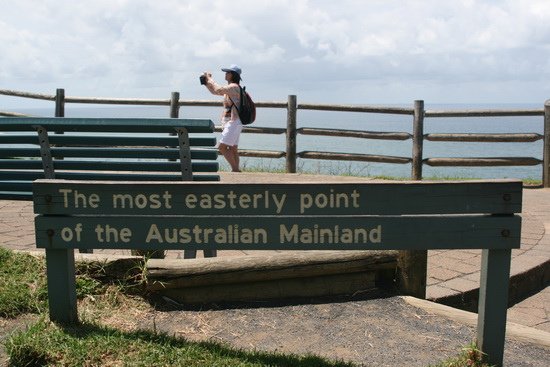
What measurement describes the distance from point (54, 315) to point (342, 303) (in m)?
1.56

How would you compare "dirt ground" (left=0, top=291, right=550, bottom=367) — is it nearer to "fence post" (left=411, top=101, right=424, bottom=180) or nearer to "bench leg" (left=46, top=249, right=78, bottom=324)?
"bench leg" (left=46, top=249, right=78, bottom=324)

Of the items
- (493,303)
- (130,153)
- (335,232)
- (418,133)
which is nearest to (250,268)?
(335,232)

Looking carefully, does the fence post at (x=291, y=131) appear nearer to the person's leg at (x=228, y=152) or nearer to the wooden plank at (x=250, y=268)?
the person's leg at (x=228, y=152)

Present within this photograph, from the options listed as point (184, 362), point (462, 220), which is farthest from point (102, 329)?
point (462, 220)

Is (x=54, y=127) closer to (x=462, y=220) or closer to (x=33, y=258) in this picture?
(x=33, y=258)

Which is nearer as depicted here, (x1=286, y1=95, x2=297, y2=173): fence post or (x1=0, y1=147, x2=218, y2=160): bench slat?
(x1=0, y1=147, x2=218, y2=160): bench slat

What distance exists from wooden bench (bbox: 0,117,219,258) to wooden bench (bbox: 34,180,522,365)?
1054mm

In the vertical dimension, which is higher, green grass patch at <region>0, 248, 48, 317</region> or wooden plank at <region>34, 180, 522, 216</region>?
wooden plank at <region>34, 180, 522, 216</region>

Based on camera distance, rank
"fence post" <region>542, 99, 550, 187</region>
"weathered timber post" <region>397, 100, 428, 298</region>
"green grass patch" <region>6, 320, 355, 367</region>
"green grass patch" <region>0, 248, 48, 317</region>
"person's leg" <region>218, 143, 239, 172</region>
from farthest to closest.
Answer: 1. "fence post" <region>542, 99, 550, 187</region>
2. "person's leg" <region>218, 143, 239, 172</region>
3. "weathered timber post" <region>397, 100, 428, 298</region>
4. "green grass patch" <region>0, 248, 48, 317</region>
5. "green grass patch" <region>6, 320, 355, 367</region>

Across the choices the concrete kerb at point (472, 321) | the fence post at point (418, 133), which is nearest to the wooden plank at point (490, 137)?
the fence post at point (418, 133)

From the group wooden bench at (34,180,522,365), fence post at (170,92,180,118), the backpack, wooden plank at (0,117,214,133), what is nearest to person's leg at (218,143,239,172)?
the backpack

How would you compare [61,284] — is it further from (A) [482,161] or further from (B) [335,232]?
(A) [482,161]

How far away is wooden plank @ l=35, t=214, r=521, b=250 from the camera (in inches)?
116

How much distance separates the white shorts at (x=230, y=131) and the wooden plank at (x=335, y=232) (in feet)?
19.7
